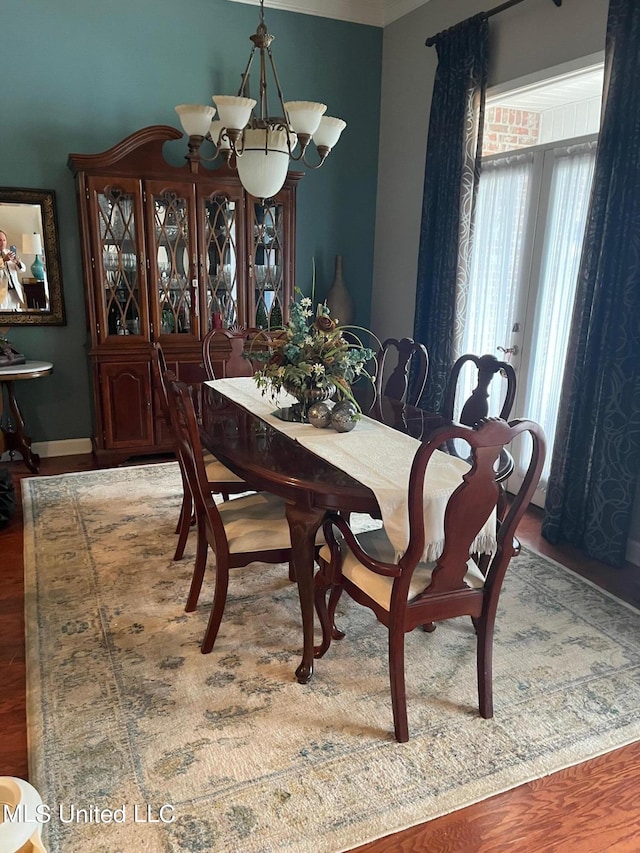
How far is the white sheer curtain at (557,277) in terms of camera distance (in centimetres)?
348

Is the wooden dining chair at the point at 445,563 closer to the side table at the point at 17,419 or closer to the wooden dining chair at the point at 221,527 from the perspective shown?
the wooden dining chair at the point at 221,527

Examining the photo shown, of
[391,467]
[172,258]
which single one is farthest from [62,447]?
[391,467]

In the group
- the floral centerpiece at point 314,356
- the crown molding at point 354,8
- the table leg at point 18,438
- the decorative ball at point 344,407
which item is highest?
the crown molding at point 354,8

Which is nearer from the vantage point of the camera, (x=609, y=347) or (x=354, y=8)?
(x=609, y=347)

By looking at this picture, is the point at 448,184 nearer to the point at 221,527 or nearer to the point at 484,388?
the point at 484,388

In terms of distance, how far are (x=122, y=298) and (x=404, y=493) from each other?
10.1 ft

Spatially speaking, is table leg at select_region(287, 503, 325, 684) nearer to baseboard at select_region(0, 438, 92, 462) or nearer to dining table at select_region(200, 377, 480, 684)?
dining table at select_region(200, 377, 480, 684)

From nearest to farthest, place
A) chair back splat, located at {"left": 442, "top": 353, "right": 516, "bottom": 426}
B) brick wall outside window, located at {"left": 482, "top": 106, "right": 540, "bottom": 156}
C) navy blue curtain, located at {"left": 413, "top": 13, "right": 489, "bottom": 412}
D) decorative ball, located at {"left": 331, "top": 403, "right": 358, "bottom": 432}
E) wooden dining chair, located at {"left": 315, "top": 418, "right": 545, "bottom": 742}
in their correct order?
wooden dining chair, located at {"left": 315, "top": 418, "right": 545, "bottom": 742} → decorative ball, located at {"left": 331, "top": 403, "right": 358, "bottom": 432} → chair back splat, located at {"left": 442, "top": 353, "right": 516, "bottom": 426} → navy blue curtain, located at {"left": 413, "top": 13, "right": 489, "bottom": 412} → brick wall outside window, located at {"left": 482, "top": 106, "right": 540, "bottom": 156}

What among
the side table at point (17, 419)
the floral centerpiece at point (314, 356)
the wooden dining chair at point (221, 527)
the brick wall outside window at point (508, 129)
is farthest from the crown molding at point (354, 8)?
the wooden dining chair at point (221, 527)

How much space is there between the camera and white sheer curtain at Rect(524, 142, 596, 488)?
348 cm

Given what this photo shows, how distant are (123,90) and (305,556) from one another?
149 inches

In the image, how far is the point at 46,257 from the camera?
4.41 meters

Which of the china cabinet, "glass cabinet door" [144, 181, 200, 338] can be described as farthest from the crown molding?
"glass cabinet door" [144, 181, 200, 338]

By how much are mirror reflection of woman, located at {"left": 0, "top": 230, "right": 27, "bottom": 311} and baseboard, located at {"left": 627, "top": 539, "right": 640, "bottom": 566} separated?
413 cm
